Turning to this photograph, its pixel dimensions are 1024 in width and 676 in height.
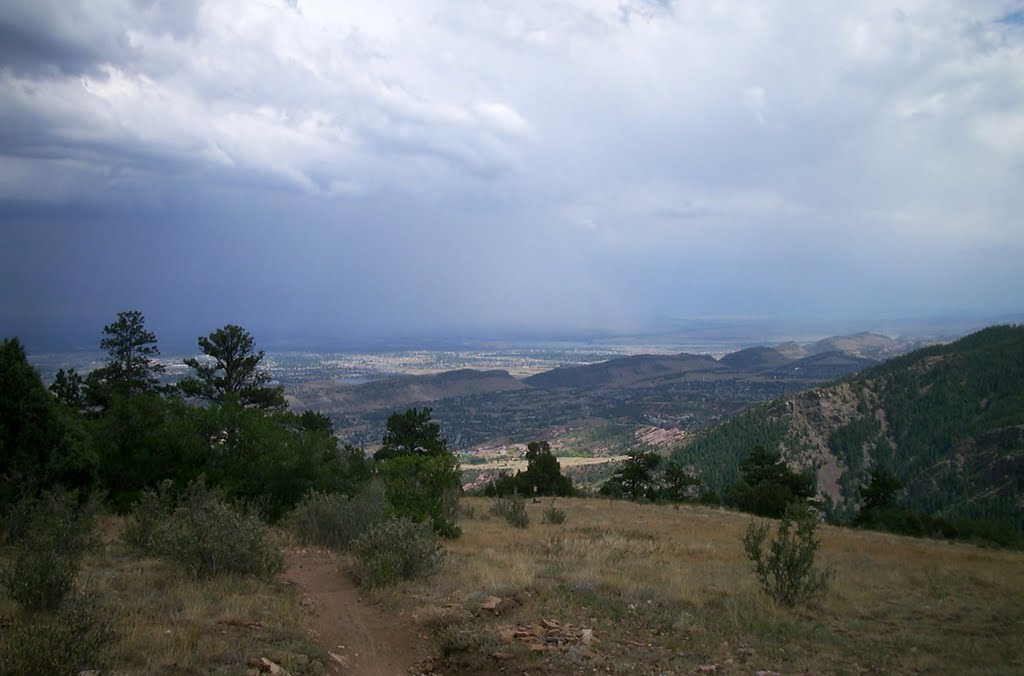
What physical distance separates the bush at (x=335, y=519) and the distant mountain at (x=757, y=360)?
160 meters

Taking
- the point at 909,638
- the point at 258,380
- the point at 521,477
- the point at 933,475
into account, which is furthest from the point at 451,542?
the point at 933,475

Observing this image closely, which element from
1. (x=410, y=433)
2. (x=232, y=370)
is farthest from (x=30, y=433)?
(x=410, y=433)

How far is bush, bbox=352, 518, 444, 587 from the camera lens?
10.1 m

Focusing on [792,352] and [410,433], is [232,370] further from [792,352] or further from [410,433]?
[792,352]

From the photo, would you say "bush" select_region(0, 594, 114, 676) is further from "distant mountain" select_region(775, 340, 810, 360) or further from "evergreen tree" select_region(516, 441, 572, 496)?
"distant mountain" select_region(775, 340, 810, 360)

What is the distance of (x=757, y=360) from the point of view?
170750 mm

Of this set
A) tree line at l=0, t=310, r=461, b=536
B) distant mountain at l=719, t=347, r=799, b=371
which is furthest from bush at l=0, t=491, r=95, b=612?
distant mountain at l=719, t=347, r=799, b=371

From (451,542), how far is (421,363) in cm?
14831

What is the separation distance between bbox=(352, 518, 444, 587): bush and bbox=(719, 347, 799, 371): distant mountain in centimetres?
16199

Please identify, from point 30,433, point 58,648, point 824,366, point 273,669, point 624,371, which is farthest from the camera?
point 624,371

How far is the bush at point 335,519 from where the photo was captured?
44.9ft

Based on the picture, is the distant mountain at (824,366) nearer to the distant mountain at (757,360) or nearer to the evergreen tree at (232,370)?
the distant mountain at (757,360)

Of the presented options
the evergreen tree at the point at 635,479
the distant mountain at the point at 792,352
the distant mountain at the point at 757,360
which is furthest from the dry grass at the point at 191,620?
the distant mountain at the point at 792,352

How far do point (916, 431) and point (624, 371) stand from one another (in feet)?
294
